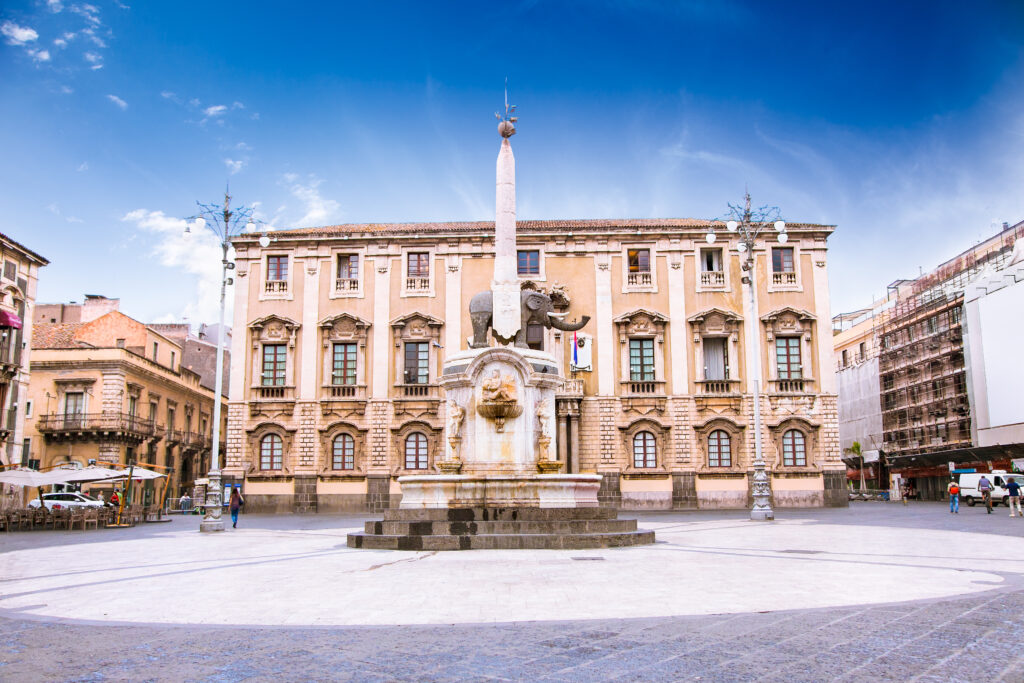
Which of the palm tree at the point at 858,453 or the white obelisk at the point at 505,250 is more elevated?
the white obelisk at the point at 505,250

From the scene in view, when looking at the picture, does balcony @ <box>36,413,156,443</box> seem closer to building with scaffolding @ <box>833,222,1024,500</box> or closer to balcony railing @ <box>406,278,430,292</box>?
balcony railing @ <box>406,278,430,292</box>

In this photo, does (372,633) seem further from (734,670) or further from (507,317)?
(507,317)

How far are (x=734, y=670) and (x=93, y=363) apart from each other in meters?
46.3

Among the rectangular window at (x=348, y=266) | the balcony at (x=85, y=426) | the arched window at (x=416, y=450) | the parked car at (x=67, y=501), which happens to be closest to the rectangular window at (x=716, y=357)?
the arched window at (x=416, y=450)

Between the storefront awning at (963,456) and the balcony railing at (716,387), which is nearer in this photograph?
the balcony railing at (716,387)

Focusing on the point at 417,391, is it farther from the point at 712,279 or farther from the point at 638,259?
the point at 712,279

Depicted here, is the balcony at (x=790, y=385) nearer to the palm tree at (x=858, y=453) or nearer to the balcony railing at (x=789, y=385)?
the balcony railing at (x=789, y=385)

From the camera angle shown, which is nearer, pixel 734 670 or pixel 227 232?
pixel 734 670

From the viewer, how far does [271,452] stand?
39.9m

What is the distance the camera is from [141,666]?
647cm

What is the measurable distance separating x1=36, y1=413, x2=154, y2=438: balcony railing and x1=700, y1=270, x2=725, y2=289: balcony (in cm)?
3045

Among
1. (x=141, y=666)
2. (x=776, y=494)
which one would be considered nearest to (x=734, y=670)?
(x=141, y=666)

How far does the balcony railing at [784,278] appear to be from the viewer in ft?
131

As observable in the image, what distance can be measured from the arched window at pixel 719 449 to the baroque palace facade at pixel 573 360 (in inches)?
3.5
